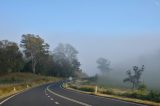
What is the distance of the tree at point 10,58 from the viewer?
6339 inches

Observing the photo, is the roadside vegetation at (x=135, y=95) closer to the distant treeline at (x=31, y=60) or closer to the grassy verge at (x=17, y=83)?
the grassy verge at (x=17, y=83)

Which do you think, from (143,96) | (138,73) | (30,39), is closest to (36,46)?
(30,39)

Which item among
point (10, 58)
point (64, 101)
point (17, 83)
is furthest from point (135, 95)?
point (10, 58)

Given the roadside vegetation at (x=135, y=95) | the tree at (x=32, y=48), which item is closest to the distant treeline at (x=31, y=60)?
A: the tree at (x=32, y=48)

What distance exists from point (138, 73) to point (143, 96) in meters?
89.0

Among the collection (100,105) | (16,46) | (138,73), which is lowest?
(100,105)

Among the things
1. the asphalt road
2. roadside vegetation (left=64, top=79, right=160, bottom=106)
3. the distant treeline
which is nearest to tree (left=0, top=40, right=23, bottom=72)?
the distant treeline

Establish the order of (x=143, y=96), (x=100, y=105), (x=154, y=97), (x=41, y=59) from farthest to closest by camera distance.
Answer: (x=41, y=59)
(x=143, y=96)
(x=154, y=97)
(x=100, y=105)

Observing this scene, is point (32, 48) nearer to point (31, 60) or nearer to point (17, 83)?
point (31, 60)

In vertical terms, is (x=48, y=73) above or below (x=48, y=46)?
below

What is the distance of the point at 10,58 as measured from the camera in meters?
162

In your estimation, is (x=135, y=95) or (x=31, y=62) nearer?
(x=135, y=95)

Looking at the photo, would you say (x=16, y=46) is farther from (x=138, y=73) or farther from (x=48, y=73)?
(x=138, y=73)

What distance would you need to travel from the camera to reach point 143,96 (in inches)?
1400
